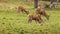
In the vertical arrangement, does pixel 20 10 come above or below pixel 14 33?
below

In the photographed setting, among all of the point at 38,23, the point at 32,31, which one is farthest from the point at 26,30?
the point at 38,23

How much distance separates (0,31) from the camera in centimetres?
1256

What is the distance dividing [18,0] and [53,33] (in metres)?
29.4

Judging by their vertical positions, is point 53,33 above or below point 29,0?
above

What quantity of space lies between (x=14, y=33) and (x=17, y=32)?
29cm

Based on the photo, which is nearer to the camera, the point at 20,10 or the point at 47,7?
the point at 20,10

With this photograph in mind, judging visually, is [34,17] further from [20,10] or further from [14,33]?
[20,10]

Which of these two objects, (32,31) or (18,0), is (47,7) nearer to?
(18,0)

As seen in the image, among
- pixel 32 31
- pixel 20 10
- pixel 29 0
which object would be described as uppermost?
pixel 32 31

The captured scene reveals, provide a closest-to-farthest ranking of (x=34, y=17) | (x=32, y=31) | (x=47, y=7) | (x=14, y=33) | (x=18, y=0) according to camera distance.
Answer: (x=14, y=33), (x=32, y=31), (x=34, y=17), (x=47, y=7), (x=18, y=0)

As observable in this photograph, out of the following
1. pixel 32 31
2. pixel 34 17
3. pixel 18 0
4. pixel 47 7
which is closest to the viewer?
pixel 32 31

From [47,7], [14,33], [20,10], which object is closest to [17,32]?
[14,33]

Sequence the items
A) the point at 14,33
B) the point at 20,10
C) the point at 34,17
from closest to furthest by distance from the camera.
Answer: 1. the point at 14,33
2. the point at 34,17
3. the point at 20,10

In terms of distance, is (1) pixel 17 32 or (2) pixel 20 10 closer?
(1) pixel 17 32
